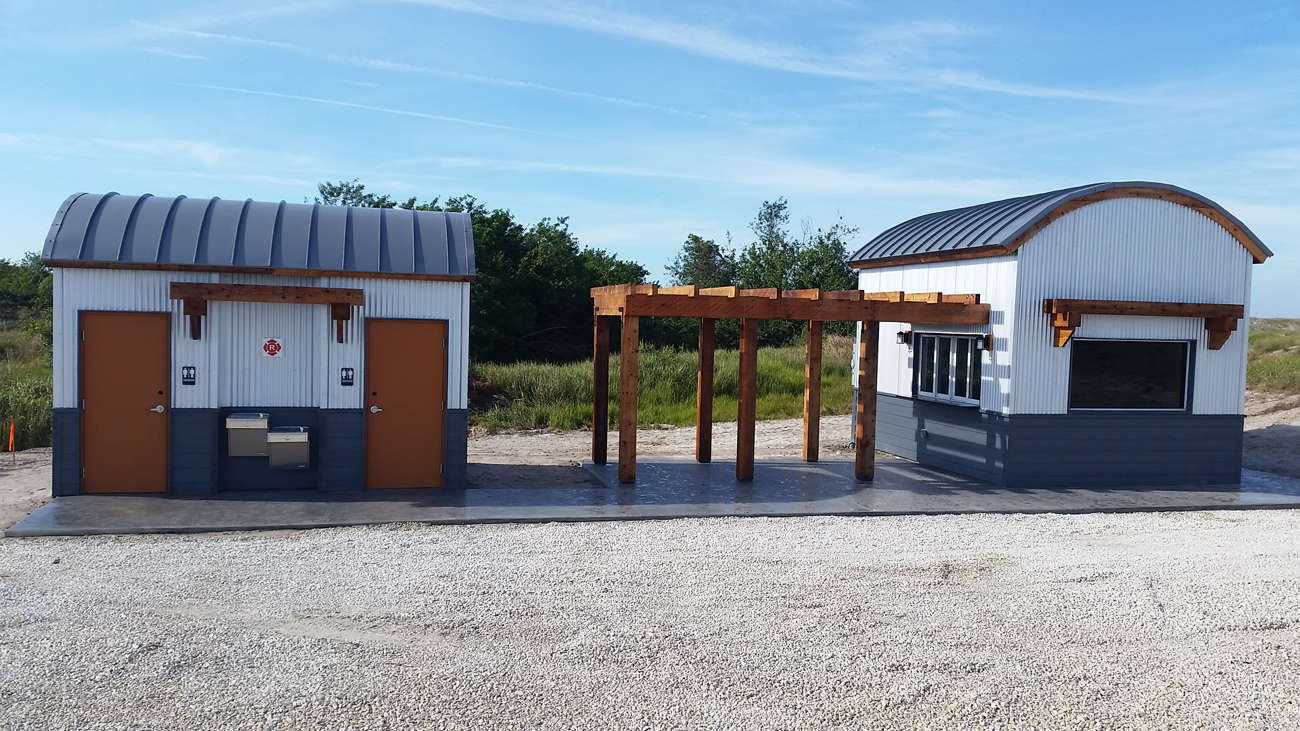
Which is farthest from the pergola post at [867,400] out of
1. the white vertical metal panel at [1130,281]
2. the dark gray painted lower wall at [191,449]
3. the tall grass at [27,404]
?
the tall grass at [27,404]

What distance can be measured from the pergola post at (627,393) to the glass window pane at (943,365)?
4.52m

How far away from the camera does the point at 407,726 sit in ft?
16.2

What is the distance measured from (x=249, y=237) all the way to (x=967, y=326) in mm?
8682

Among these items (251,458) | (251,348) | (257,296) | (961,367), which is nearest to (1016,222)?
(961,367)

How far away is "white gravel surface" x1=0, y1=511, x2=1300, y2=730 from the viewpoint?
5.25 metres

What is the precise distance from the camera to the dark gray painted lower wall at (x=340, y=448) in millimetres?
10805

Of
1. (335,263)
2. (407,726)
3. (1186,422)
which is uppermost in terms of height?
(335,263)

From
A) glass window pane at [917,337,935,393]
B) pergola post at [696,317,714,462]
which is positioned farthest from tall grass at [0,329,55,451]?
glass window pane at [917,337,935,393]

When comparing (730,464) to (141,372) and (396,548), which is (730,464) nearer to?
(396,548)

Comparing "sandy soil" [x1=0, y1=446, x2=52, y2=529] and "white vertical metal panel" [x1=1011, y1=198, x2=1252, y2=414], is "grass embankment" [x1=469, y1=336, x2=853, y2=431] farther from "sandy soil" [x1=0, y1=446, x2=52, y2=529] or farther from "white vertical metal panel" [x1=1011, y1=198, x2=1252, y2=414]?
"sandy soil" [x1=0, y1=446, x2=52, y2=529]

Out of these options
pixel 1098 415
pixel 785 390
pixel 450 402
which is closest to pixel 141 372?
pixel 450 402

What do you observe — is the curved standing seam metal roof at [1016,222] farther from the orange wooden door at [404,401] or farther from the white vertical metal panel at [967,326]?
the orange wooden door at [404,401]

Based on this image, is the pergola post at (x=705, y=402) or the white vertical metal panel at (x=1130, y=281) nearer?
the white vertical metal panel at (x=1130, y=281)

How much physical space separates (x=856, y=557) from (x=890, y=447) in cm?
671
